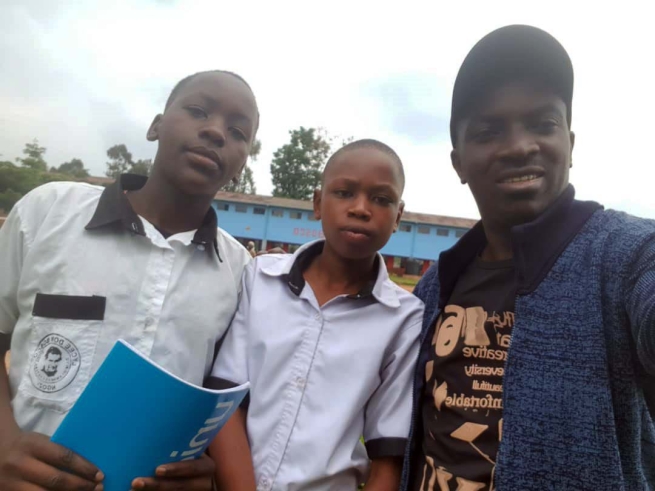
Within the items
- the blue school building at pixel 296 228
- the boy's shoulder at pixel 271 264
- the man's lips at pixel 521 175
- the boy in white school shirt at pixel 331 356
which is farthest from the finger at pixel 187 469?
the blue school building at pixel 296 228

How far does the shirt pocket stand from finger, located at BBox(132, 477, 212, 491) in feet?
1.64

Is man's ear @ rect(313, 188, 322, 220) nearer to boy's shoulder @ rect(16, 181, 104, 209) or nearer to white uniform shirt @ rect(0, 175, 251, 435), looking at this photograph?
white uniform shirt @ rect(0, 175, 251, 435)

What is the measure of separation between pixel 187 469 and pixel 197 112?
1237mm

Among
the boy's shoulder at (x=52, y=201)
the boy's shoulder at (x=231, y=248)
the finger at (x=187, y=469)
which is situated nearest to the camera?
the finger at (x=187, y=469)

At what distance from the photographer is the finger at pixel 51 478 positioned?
3.37ft

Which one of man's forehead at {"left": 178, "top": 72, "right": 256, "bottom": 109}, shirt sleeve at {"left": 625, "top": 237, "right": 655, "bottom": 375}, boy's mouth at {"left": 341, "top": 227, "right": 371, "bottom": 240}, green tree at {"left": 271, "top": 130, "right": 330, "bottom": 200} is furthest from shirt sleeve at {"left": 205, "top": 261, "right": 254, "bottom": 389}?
green tree at {"left": 271, "top": 130, "right": 330, "bottom": 200}

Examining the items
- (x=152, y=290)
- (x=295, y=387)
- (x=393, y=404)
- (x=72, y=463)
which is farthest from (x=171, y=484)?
(x=393, y=404)

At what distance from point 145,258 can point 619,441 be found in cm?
153

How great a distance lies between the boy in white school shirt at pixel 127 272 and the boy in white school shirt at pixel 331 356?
7.6 inches

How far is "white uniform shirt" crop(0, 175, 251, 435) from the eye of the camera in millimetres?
1410

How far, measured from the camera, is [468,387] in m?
1.40

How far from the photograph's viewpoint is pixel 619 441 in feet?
3.69

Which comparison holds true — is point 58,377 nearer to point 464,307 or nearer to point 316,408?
point 316,408

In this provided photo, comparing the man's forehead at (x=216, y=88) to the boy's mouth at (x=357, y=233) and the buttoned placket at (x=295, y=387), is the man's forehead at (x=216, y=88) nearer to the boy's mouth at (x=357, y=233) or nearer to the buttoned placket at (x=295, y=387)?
the boy's mouth at (x=357, y=233)
